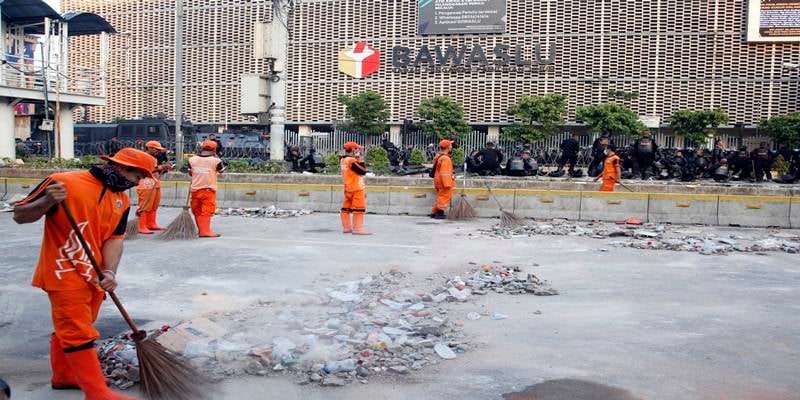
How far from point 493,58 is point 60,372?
35.5 meters

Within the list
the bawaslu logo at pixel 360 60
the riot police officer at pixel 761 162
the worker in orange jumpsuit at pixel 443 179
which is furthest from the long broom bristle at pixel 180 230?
the bawaslu logo at pixel 360 60

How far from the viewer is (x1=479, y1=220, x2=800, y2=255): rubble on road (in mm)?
12000

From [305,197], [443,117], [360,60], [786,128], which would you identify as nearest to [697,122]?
[786,128]

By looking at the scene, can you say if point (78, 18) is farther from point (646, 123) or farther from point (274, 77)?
point (646, 123)

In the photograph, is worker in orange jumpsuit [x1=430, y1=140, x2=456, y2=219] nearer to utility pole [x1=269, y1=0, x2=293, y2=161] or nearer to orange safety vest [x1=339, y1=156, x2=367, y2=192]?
orange safety vest [x1=339, y1=156, x2=367, y2=192]

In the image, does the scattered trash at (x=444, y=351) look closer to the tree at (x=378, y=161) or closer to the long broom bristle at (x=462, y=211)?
the long broom bristle at (x=462, y=211)

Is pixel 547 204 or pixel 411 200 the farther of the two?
pixel 411 200

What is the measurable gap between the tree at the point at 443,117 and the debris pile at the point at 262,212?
19.3m

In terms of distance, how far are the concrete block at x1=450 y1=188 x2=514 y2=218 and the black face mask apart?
11.7 m

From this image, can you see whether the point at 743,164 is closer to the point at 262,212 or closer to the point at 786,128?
the point at 786,128

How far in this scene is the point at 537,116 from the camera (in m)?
35.0

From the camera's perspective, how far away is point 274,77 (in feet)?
60.5

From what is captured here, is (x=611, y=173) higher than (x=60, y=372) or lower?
higher

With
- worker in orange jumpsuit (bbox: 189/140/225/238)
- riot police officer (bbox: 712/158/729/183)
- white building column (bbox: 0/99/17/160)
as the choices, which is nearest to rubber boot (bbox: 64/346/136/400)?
worker in orange jumpsuit (bbox: 189/140/225/238)
